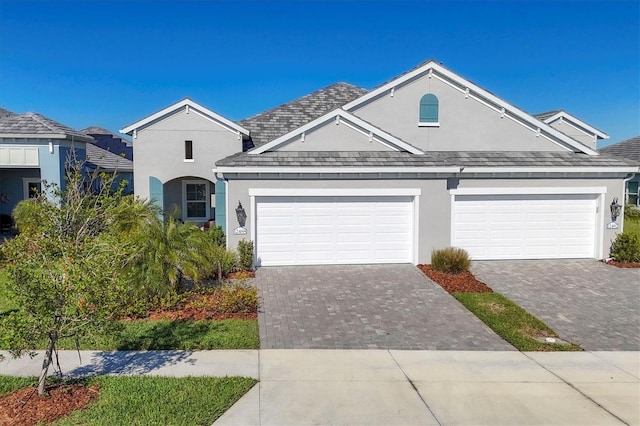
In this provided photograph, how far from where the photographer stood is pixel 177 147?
61.6 ft

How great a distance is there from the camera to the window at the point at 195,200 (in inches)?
848

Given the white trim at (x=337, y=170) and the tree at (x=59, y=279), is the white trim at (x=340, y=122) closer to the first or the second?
the white trim at (x=337, y=170)

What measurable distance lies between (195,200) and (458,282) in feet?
42.2

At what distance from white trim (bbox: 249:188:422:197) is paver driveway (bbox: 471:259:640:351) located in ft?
10.1

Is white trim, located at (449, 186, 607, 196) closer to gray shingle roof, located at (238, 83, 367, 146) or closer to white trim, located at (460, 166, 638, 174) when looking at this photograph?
white trim, located at (460, 166, 638, 174)

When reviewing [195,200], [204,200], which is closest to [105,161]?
[195,200]

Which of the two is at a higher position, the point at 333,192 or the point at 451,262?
the point at 333,192

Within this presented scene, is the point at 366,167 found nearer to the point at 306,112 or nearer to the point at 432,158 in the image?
the point at 432,158

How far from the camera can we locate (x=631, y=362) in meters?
8.08

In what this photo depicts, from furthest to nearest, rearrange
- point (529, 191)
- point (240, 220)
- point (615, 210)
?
point (615, 210), point (529, 191), point (240, 220)

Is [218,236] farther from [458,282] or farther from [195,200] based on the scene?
[458,282]

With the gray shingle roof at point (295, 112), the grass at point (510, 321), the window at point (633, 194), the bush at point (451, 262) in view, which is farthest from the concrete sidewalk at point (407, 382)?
the window at point (633, 194)

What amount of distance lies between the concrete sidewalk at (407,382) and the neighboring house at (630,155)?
779 inches

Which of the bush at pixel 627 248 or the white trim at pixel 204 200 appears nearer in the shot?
Result: the bush at pixel 627 248
